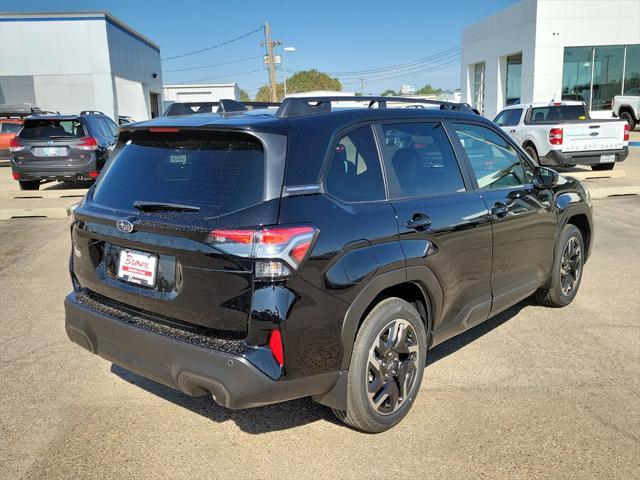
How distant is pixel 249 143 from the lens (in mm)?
2900

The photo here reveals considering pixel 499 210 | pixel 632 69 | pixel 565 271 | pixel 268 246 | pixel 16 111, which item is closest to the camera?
pixel 268 246

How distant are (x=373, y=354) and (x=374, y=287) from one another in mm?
400

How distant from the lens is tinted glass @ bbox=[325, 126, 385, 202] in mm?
3068

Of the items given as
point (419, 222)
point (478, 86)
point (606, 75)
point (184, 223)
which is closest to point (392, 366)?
point (419, 222)

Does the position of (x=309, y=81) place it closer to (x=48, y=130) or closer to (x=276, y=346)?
(x=48, y=130)

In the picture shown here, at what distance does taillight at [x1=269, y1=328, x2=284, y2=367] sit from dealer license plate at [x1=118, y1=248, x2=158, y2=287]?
29.2 inches

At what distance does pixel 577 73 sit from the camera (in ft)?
97.1

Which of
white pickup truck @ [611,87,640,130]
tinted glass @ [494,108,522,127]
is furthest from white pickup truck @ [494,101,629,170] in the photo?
white pickup truck @ [611,87,640,130]

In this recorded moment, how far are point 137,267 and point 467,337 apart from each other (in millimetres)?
2807

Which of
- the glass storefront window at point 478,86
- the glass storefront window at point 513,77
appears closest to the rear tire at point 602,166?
the glass storefront window at point 513,77

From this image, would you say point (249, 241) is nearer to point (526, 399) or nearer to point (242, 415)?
point (242, 415)

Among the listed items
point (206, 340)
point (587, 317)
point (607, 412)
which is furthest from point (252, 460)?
point (587, 317)

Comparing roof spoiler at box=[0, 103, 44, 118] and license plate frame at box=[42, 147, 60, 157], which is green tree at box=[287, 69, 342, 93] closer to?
roof spoiler at box=[0, 103, 44, 118]

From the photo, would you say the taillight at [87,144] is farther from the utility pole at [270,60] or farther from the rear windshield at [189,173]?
the utility pole at [270,60]
